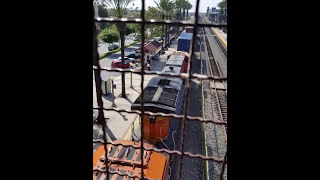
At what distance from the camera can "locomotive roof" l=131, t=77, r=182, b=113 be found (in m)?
5.80

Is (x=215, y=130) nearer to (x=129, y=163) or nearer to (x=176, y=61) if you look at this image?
(x=129, y=163)

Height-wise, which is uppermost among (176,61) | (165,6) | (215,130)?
(165,6)

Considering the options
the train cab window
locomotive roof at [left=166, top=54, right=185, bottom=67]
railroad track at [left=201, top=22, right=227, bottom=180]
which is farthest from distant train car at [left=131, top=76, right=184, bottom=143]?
locomotive roof at [left=166, top=54, right=185, bottom=67]

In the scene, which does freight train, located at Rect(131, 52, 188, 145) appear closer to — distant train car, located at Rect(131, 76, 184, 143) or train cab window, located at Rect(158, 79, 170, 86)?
distant train car, located at Rect(131, 76, 184, 143)

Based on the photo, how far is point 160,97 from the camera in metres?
6.27

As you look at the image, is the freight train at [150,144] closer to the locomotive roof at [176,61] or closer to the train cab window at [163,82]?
the train cab window at [163,82]

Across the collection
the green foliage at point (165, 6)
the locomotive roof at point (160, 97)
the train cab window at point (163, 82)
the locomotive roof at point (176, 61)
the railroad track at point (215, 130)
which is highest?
the green foliage at point (165, 6)

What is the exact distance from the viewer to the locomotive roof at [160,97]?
5801 mm

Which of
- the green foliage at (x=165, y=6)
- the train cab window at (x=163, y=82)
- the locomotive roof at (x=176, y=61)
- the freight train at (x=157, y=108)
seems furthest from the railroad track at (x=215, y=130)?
the green foliage at (x=165, y=6)

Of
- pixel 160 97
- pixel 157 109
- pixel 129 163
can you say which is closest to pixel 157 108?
pixel 157 109
